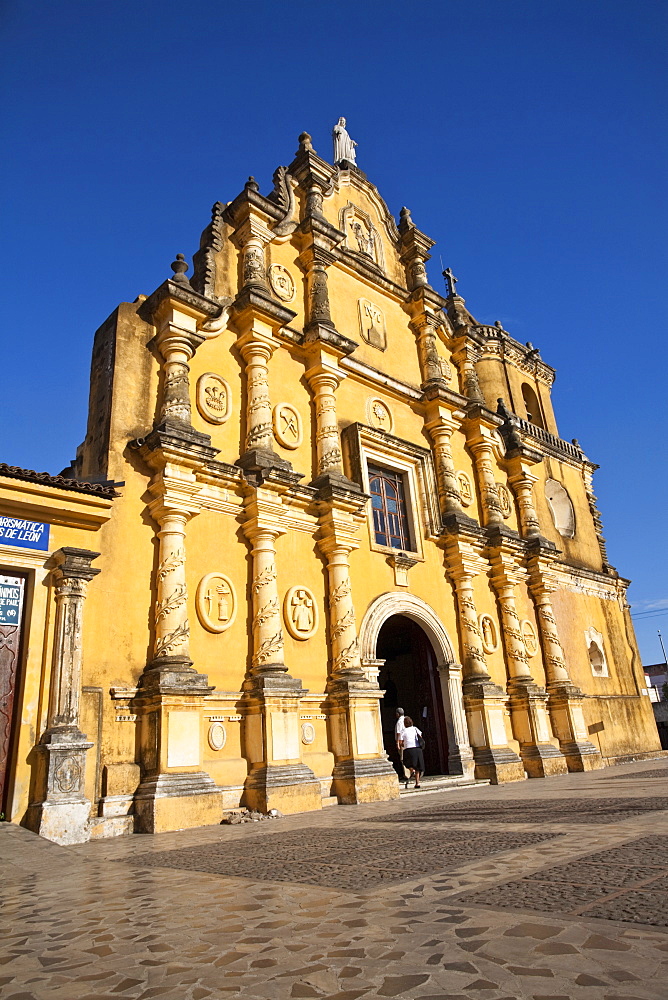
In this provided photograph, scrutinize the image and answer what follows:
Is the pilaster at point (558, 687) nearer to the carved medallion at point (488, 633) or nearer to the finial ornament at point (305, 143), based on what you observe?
the carved medallion at point (488, 633)

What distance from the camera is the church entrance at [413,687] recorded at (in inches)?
549

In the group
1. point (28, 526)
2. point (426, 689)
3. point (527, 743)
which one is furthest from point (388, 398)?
point (28, 526)

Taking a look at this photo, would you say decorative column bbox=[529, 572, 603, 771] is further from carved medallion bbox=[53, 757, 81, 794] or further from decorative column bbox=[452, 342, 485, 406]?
carved medallion bbox=[53, 757, 81, 794]

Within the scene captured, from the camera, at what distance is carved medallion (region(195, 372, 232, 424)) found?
37.9 feet

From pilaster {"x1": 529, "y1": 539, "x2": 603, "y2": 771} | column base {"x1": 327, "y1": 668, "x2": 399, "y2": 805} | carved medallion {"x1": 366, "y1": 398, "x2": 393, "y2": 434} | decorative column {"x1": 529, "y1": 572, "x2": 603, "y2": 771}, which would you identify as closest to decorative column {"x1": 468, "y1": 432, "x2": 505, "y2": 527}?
pilaster {"x1": 529, "y1": 539, "x2": 603, "y2": 771}

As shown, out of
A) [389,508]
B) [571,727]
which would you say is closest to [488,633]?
[571,727]

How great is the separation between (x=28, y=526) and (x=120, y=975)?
6.68 metres

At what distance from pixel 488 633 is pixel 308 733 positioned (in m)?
6.17

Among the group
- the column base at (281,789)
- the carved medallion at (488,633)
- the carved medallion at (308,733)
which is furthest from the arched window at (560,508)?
the column base at (281,789)

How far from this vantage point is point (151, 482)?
10273 mm

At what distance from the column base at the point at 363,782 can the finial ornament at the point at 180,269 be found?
8449mm

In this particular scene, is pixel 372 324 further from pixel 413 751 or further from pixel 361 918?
pixel 361 918

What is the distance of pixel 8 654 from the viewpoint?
7906 millimetres

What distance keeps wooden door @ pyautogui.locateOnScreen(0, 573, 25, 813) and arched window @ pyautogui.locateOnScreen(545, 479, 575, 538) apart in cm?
1612
